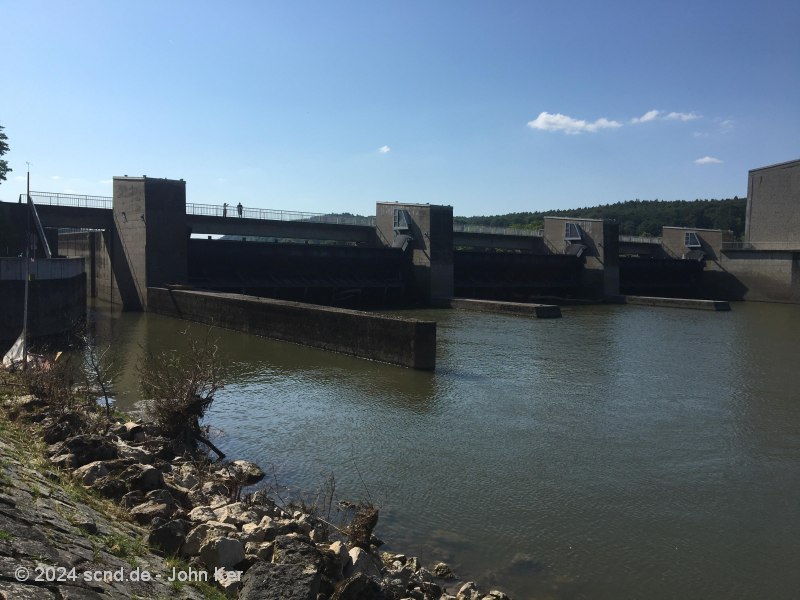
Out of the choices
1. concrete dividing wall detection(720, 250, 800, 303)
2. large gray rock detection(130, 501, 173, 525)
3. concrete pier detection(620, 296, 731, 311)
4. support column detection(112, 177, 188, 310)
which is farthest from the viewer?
concrete dividing wall detection(720, 250, 800, 303)

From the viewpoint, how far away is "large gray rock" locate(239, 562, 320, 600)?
416cm

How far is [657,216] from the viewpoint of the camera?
109 meters

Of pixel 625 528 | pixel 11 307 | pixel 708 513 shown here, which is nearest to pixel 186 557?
pixel 625 528

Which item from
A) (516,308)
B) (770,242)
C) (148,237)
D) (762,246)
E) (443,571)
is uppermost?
(770,242)

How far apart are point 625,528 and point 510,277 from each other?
108 ft

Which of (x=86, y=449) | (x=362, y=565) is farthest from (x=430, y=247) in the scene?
(x=362, y=565)

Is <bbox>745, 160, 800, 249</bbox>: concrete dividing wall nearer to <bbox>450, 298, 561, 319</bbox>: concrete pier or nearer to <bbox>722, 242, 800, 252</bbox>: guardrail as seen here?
<bbox>722, 242, 800, 252</bbox>: guardrail

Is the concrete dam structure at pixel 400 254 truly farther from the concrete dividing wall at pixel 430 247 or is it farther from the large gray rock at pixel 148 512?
the large gray rock at pixel 148 512

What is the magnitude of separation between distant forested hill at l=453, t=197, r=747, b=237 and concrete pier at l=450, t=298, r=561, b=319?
2598 inches

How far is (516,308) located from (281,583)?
25.6m

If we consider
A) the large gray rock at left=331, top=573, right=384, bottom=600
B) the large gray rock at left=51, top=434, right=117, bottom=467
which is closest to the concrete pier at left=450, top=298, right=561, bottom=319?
the large gray rock at left=51, top=434, right=117, bottom=467

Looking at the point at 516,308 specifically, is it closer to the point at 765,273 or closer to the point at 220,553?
the point at 765,273

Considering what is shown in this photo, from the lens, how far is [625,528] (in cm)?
722

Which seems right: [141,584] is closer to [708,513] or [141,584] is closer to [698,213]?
[708,513]
